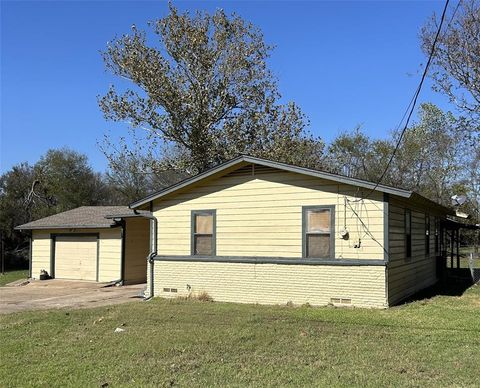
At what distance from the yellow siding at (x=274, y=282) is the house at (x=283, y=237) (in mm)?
23

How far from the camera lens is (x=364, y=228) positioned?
11.9 metres

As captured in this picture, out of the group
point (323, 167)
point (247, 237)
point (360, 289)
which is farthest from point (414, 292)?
point (323, 167)

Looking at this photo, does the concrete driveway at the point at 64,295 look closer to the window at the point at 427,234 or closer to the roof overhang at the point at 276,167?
the roof overhang at the point at 276,167

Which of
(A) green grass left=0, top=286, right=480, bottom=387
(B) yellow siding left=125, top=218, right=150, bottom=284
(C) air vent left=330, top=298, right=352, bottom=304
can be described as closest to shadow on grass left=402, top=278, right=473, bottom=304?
(C) air vent left=330, top=298, right=352, bottom=304

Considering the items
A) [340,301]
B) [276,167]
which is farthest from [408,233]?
[276,167]

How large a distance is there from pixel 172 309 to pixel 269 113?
56.6 ft

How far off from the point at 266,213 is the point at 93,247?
10425 millimetres

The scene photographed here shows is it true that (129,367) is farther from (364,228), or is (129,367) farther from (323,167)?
(323,167)

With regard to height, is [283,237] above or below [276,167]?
below

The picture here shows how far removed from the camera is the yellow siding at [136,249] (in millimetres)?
19750

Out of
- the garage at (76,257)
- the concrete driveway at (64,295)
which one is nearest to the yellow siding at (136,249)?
the concrete driveway at (64,295)

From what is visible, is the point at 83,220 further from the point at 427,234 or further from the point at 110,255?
the point at 427,234

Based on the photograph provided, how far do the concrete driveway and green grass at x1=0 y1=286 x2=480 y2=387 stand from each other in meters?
2.05

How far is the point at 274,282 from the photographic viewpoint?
1278 cm
